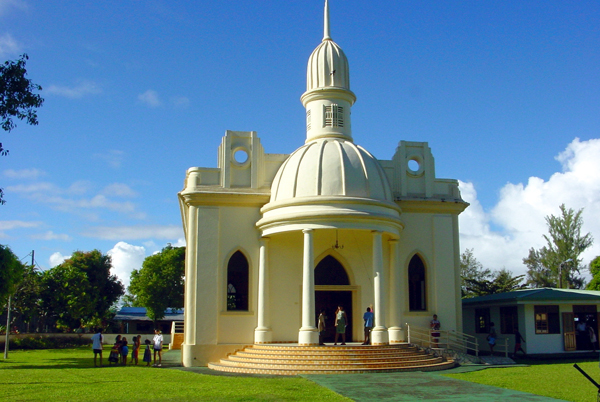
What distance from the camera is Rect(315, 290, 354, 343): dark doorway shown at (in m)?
25.1

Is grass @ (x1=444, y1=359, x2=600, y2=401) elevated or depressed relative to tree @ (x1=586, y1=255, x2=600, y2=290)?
depressed

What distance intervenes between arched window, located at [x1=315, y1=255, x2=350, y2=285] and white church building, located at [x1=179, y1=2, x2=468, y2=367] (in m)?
0.04

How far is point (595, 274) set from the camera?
1834 inches

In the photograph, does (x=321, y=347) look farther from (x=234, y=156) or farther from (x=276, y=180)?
(x=234, y=156)

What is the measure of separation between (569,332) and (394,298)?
8940 mm

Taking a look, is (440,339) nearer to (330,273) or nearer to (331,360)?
(330,273)

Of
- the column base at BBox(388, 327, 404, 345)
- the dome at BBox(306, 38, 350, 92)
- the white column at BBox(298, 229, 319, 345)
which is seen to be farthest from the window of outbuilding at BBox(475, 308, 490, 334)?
the dome at BBox(306, 38, 350, 92)

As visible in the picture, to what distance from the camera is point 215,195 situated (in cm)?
2431

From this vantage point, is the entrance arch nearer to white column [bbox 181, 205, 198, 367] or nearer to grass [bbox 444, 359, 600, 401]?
white column [bbox 181, 205, 198, 367]

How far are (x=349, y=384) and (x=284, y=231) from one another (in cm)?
804

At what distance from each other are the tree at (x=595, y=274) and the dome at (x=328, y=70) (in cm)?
2907

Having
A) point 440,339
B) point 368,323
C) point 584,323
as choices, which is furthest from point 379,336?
point 584,323

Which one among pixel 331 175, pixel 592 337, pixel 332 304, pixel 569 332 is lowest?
pixel 592 337

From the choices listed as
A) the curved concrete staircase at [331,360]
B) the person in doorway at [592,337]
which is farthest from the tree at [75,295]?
the person in doorway at [592,337]
